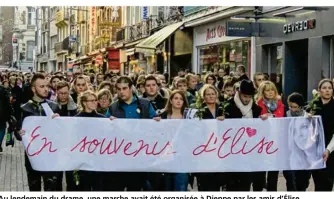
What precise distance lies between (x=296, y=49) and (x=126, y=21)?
2303 cm

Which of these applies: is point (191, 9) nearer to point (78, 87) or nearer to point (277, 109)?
A: point (78, 87)

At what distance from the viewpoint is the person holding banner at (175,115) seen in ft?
27.9

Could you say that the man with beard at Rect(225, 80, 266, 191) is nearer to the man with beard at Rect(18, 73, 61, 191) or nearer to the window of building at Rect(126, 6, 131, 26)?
the man with beard at Rect(18, 73, 61, 191)

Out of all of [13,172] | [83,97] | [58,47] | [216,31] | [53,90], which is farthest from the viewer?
[58,47]

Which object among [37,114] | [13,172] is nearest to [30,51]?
[13,172]

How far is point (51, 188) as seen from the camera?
328 inches

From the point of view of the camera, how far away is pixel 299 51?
19312mm

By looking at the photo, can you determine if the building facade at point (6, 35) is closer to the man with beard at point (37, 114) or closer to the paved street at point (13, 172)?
the paved street at point (13, 172)

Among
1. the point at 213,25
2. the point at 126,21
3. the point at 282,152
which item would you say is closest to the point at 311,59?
the point at 213,25

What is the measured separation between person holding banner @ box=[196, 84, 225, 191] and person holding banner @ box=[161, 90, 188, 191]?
204mm

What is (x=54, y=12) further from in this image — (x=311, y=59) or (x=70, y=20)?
(x=311, y=59)

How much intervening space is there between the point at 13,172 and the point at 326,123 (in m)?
5.62

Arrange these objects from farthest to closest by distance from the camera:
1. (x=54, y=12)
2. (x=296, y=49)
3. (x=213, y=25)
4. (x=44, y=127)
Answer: (x=54, y=12), (x=213, y=25), (x=296, y=49), (x=44, y=127)

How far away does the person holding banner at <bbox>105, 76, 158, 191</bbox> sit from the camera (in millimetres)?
8234
